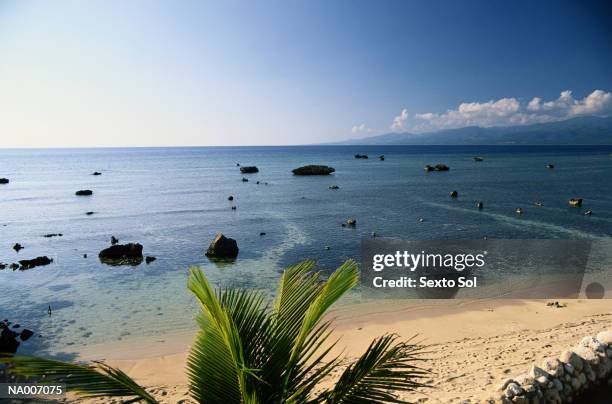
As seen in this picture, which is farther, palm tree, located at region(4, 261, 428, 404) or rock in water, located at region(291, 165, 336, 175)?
Result: rock in water, located at region(291, 165, 336, 175)

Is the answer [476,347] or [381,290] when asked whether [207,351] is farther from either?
[381,290]

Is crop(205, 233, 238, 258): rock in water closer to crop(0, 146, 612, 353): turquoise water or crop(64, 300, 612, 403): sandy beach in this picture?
crop(0, 146, 612, 353): turquoise water

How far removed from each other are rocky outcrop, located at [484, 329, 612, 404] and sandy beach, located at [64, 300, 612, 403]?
839 millimetres

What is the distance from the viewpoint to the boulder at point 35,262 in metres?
24.7

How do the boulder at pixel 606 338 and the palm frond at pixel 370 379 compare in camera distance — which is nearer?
the palm frond at pixel 370 379

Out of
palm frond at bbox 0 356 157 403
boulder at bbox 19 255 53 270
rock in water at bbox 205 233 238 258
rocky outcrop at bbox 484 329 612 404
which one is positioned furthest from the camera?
rock in water at bbox 205 233 238 258

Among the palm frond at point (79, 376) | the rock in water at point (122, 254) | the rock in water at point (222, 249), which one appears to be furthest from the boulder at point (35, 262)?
the palm frond at point (79, 376)

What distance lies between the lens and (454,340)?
1417 centimetres

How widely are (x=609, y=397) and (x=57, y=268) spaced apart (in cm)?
2852

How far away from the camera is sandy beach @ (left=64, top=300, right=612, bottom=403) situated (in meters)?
10.8

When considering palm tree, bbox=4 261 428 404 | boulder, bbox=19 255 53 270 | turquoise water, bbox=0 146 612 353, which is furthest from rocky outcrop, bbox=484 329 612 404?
boulder, bbox=19 255 53 270

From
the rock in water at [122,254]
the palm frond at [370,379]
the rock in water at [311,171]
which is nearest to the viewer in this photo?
the palm frond at [370,379]

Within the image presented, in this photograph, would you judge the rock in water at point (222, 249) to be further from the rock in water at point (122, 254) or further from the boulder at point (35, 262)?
the boulder at point (35, 262)

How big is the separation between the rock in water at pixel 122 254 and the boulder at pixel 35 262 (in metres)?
3.27
